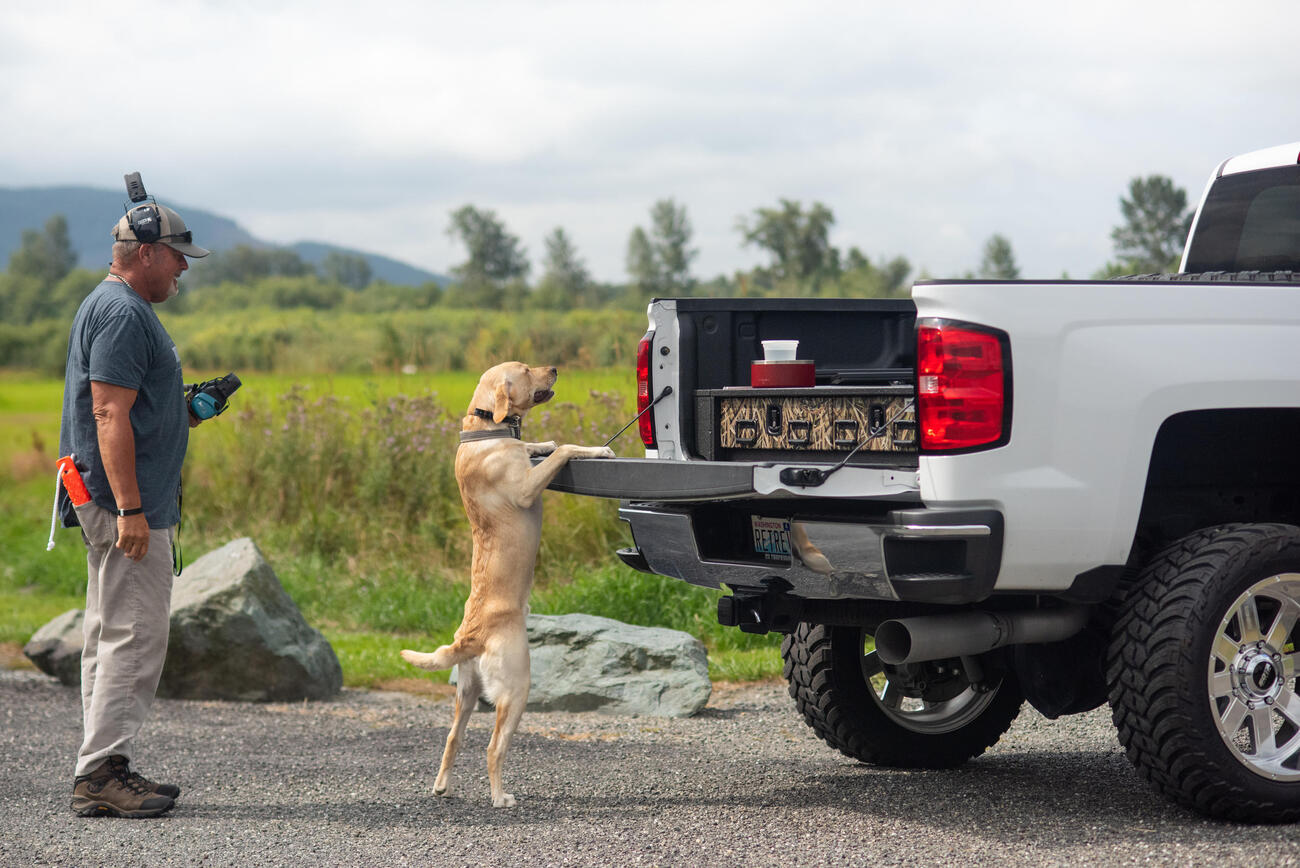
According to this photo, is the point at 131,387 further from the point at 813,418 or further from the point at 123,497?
the point at 813,418

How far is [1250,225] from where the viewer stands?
20.0ft

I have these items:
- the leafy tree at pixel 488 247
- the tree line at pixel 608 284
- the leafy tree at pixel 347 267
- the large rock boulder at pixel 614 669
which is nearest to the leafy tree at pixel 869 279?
the tree line at pixel 608 284

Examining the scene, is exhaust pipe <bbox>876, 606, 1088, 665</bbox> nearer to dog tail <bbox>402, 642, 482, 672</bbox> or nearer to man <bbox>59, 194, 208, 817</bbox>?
dog tail <bbox>402, 642, 482, 672</bbox>

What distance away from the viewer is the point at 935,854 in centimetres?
419

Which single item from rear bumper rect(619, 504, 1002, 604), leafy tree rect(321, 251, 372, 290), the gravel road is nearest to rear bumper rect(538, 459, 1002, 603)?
rear bumper rect(619, 504, 1002, 604)

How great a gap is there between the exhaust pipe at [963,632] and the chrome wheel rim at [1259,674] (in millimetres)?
508

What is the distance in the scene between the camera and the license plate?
4.56 metres

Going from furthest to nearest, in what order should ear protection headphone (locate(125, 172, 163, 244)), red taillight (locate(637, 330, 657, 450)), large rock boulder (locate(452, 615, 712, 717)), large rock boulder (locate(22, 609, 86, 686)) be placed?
large rock boulder (locate(22, 609, 86, 686))
large rock boulder (locate(452, 615, 712, 717))
red taillight (locate(637, 330, 657, 450))
ear protection headphone (locate(125, 172, 163, 244))

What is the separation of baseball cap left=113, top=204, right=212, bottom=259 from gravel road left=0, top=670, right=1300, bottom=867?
87.4 inches

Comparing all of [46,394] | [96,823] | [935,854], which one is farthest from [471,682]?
[46,394]

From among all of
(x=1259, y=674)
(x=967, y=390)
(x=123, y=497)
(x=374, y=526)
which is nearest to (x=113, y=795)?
(x=123, y=497)

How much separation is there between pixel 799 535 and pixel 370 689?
4.85 metres

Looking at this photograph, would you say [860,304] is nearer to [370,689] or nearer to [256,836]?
[256,836]

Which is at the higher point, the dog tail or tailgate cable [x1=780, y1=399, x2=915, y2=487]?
tailgate cable [x1=780, y1=399, x2=915, y2=487]
